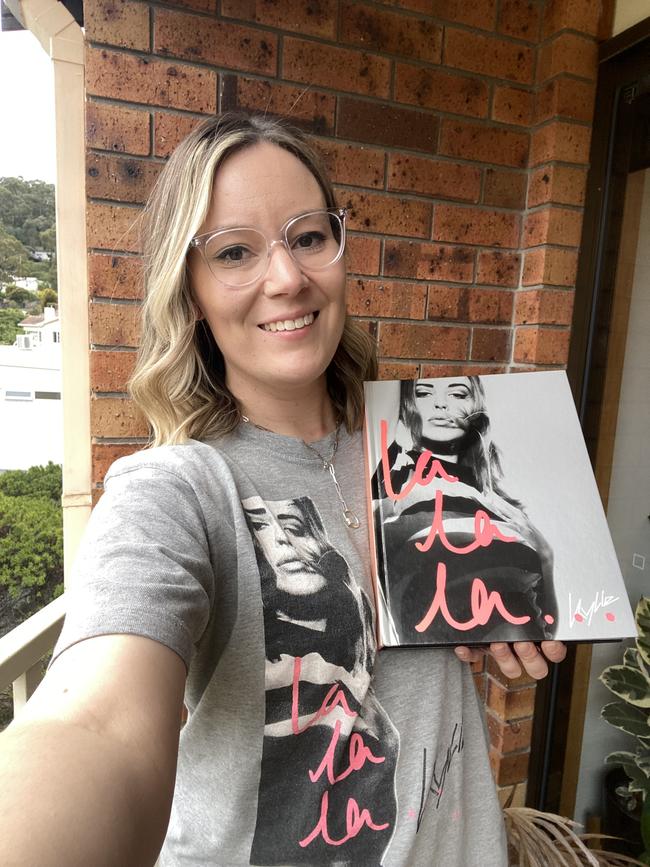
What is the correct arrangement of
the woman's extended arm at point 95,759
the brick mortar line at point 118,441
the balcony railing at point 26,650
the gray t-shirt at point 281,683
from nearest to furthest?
the woman's extended arm at point 95,759 < the gray t-shirt at point 281,683 < the balcony railing at point 26,650 < the brick mortar line at point 118,441

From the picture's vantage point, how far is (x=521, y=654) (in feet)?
2.31

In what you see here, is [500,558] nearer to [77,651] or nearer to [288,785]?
[288,785]

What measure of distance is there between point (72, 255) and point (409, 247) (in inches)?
33.7

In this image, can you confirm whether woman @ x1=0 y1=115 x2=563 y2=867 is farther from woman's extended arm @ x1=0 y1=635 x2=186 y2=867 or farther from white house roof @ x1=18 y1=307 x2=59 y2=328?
white house roof @ x1=18 y1=307 x2=59 y2=328

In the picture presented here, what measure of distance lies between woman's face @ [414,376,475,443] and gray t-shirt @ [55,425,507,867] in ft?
0.62

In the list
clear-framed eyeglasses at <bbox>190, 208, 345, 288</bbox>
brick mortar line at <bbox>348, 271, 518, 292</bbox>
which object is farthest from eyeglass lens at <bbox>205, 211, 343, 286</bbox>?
brick mortar line at <bbox>348, 271, 518, 292</bbox>

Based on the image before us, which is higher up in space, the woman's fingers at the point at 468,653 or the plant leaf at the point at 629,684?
the woman's fingers at the point at 468,653

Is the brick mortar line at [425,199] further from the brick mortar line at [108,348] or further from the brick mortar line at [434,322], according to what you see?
the brick mortar line at [108,348]

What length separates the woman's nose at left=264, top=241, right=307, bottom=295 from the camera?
0.73 m

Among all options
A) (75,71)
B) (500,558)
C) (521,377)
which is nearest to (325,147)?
(75,71)

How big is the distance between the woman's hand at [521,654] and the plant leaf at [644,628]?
98cm

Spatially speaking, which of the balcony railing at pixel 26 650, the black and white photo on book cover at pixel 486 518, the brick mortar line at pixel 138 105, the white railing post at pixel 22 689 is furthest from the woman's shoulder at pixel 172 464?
the brick mortar line at pixel 138 105

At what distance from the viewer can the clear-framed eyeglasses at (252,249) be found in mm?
733
